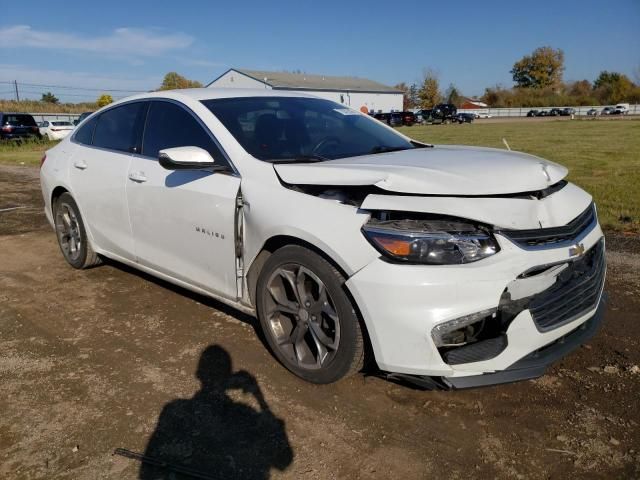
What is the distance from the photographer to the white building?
6625 cm

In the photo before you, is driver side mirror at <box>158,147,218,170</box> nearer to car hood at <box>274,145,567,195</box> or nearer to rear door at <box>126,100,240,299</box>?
rear door at <box>126,100,240,299</box>

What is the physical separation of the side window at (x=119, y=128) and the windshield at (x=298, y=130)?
807 mm

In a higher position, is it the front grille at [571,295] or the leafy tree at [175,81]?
the leafy tree at [175,81]

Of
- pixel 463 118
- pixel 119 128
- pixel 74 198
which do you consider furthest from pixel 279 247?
pixel 463 118

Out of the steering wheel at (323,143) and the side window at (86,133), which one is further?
the side window at (86,133)

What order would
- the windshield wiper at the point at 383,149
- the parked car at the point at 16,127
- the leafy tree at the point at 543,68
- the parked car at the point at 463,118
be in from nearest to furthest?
the windshield wiper at the point at 383,149
the parked car at the point at 16,127
the parked car at the point at 463,118
the leafy tree at the point at 543,68

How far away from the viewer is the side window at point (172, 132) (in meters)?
3.57

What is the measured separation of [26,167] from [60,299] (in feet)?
41.1

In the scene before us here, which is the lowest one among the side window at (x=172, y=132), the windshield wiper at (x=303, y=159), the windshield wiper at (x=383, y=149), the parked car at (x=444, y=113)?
the windshield wiper at (x=303, y=159)

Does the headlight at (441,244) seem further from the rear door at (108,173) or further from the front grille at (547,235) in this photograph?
the rear door at (108,173)

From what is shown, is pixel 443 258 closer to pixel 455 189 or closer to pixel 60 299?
pixel 455 189

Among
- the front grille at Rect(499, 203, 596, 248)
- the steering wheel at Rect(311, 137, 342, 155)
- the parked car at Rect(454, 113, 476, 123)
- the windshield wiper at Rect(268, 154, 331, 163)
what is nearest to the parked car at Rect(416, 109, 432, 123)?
the parked car at Rect(454, 113, 476, 123)

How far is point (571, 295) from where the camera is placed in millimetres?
2703

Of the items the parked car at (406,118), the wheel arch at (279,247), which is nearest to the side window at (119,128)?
the wheel arch at (279,247)
